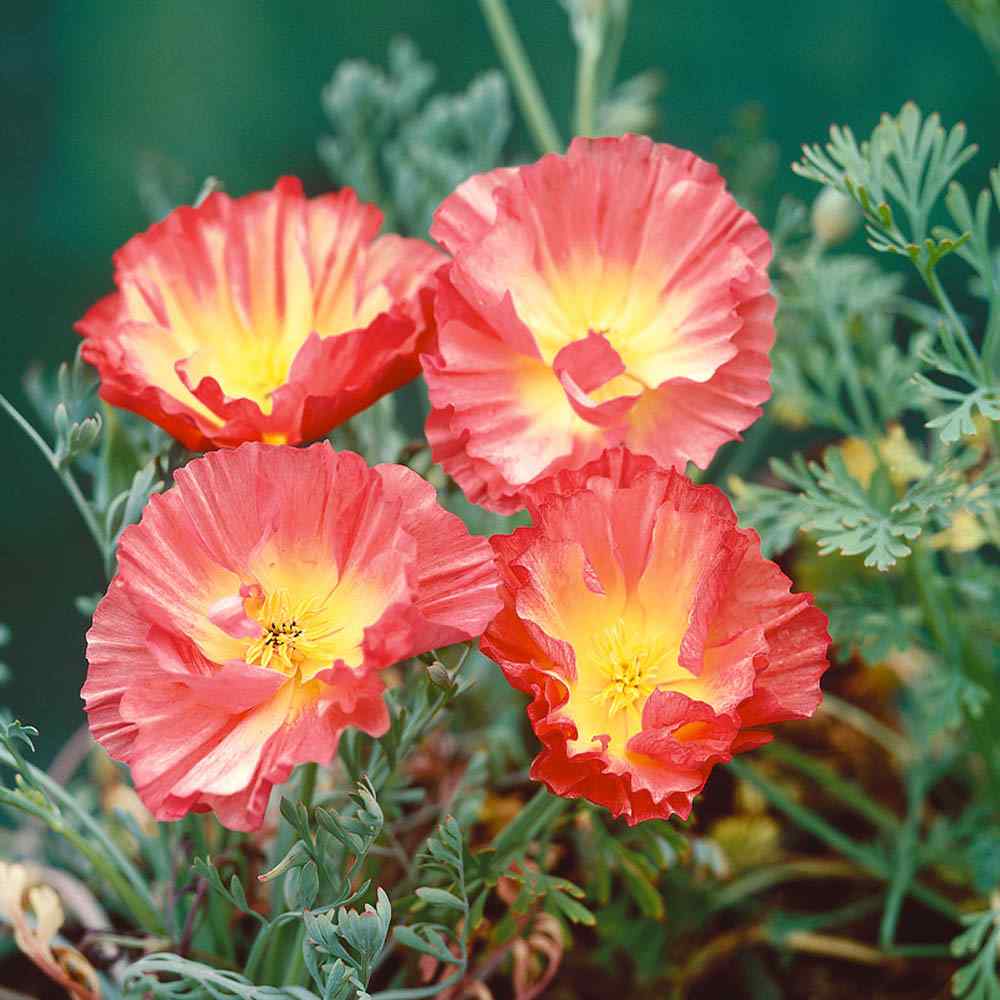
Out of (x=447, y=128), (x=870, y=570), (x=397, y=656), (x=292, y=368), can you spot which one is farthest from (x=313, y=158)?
(x=397, y=656)

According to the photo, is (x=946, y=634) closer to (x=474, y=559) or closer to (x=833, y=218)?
(x=833, y=218)

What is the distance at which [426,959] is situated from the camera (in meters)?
0.47

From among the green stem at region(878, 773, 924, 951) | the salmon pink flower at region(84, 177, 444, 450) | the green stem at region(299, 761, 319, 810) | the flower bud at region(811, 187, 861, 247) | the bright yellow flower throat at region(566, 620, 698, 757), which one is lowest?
the green stem at region(878, 773, 924, 951)

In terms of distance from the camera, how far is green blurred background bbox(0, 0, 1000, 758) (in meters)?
1.02

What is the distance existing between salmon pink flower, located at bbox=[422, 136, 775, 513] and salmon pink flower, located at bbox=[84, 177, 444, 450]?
3 centimetres

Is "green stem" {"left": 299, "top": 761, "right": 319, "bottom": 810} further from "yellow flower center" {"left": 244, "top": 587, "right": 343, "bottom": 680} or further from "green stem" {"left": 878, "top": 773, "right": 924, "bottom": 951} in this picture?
"green stem" {"left": 878, "top": 773, "right": 924, "bottom": 951}

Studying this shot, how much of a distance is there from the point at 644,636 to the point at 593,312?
5.0 inches

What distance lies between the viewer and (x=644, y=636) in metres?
0.43

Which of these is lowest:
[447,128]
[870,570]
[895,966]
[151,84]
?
[895,966]

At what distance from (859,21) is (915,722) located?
64 centimetres

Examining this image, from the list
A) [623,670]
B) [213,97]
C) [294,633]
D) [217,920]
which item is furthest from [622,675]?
[213,97]

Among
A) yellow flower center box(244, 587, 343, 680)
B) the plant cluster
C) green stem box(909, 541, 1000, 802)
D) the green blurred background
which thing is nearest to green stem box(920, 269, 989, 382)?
the plant cluster

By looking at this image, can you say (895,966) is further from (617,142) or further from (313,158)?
(313,158)

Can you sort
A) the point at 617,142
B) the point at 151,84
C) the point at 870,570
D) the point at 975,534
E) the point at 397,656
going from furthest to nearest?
1. the point at 151,84
2. the point at 870,570
3. the point at 975,534
4. the point at 617,142
5. the point at 397,656
